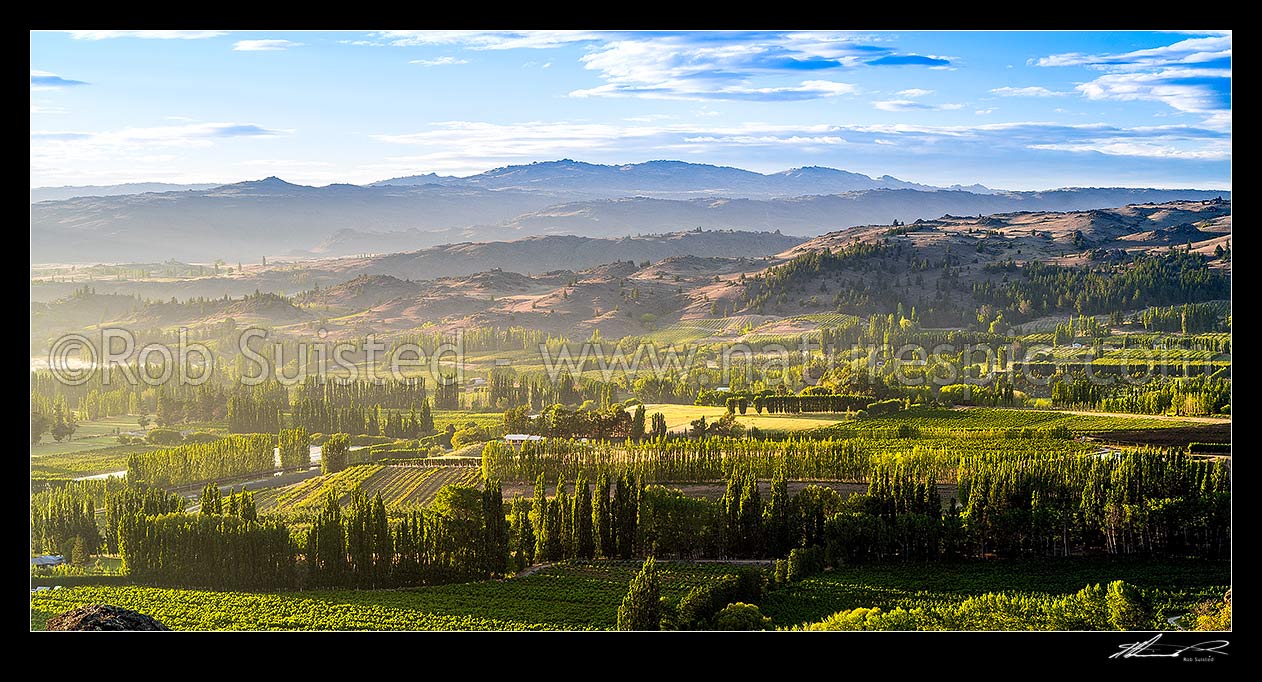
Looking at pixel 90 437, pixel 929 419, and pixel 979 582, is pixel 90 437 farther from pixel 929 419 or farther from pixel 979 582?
pixel 979 582

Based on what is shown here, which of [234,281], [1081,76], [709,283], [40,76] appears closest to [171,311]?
[234,281]

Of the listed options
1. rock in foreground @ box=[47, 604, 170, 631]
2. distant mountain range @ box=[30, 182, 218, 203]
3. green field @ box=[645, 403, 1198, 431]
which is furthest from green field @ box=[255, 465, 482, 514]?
distant mountain range @ box=[30, 182, 218, 203]

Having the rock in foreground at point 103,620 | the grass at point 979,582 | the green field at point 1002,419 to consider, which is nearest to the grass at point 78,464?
the rock in foreground at point 103,620

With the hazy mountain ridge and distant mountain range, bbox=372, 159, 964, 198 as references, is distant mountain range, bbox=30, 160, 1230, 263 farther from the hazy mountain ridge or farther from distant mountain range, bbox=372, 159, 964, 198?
the hazy mountain ridge
